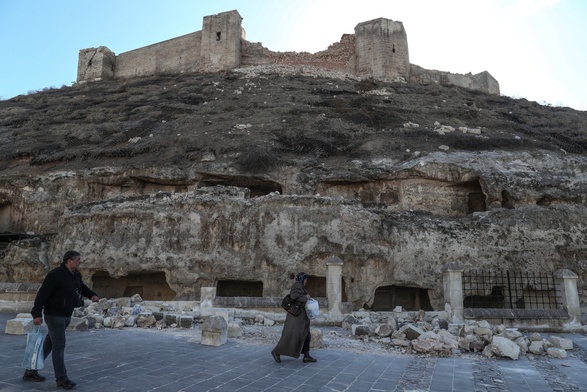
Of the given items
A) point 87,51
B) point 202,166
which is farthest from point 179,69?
point 202,166

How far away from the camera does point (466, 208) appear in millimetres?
19969

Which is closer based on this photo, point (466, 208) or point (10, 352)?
point (10, 352)

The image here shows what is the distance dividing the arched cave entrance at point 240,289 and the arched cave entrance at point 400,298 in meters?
4.56

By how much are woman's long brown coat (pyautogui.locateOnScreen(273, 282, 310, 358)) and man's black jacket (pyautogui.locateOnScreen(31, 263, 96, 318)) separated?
310cm

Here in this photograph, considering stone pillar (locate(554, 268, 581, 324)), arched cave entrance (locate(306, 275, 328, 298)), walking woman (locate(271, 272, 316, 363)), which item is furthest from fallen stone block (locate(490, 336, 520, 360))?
arched cave entrance (locate(306, 275, 328, 298))

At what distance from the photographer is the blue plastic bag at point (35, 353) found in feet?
16.2

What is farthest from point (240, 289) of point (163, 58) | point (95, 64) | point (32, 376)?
point (95, 64)

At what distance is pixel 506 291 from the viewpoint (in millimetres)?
15258

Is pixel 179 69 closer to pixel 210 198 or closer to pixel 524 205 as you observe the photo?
pixel 210 198

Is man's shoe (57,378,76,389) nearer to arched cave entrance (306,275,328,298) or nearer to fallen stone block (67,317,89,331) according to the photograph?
fallen stone block (67,317,89,331)

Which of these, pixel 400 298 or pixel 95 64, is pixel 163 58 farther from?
pixel 400 298

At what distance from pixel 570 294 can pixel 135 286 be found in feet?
49.6

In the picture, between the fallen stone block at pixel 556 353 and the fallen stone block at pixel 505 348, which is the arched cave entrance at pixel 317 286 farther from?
the fallen stone block at pixel 556 353

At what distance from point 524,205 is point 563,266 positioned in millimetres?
2774
